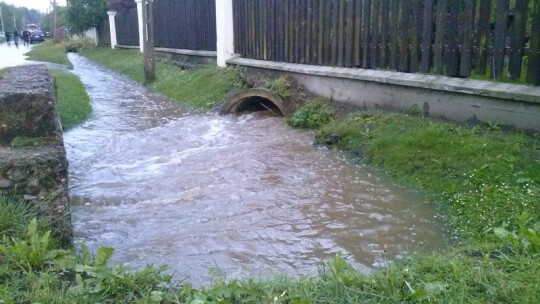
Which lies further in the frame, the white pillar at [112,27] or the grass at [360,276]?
the white pillar at [112,27]

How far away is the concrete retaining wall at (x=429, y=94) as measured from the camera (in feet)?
18.9

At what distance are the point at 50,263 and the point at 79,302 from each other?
590 mm

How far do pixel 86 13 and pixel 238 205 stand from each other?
3318 centimetres

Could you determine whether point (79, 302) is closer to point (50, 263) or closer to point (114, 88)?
point (50, 263)

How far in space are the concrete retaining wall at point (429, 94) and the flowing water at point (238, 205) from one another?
1.07 m

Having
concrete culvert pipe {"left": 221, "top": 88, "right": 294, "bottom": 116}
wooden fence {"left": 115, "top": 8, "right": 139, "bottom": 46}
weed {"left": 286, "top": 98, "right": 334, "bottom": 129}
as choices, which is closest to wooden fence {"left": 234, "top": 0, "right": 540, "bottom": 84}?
weed {"left": 286, "top": 98, "right": 334, "bottom": 129}

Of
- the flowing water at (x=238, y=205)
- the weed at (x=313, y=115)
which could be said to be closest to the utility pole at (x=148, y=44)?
the flowing water at (x=238, y=205)

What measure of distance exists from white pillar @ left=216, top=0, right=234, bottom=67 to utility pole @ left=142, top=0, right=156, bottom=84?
12.3 feet

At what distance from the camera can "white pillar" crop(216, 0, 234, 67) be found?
501 inches

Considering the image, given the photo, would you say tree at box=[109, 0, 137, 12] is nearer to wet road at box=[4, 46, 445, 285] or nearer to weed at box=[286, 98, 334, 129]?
wet road at box=[4, 46, 445, 285]

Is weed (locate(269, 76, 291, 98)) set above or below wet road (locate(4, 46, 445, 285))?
above

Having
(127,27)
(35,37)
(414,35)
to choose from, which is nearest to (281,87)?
(414,35)

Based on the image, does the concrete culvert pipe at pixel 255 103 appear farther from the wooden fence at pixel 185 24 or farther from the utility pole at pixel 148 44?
the utility pole at pixel 148 44

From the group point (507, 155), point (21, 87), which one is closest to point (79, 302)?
point (21, 87)
